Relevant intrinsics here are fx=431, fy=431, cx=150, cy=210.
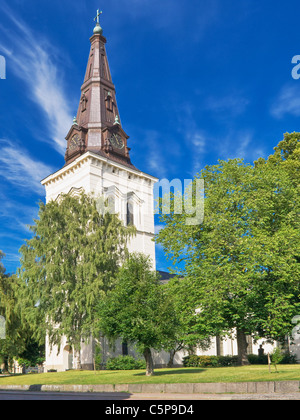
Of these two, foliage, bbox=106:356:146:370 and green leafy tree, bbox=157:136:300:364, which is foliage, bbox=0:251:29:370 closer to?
foliage, bbox=106:356:146:370

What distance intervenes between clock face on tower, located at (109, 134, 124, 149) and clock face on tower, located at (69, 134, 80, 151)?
11.5ft

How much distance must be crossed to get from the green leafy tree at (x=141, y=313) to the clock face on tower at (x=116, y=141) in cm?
2516

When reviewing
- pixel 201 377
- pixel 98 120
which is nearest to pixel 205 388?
pixel 201 377

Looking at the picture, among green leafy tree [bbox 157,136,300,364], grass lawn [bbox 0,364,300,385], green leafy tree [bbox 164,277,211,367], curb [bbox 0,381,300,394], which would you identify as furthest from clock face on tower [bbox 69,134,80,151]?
curb [bbox 0,381,300,394]

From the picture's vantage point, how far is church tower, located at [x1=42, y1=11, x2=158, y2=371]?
41594mm

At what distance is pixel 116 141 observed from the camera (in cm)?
4631

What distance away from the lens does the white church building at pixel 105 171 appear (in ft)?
135

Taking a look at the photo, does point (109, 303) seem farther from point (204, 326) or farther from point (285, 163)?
point (285, 163)

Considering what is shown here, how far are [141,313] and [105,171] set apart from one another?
24121mm

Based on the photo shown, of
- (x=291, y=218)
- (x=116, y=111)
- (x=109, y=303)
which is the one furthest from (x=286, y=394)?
(x=116, y=111)

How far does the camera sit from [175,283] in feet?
96.5

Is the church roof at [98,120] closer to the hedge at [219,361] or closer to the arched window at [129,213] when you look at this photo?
the arched window at [129,213]

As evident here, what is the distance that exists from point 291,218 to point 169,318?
1061 centimetres

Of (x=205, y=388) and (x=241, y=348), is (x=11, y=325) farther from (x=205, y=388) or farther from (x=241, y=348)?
(x=205, y=388)
